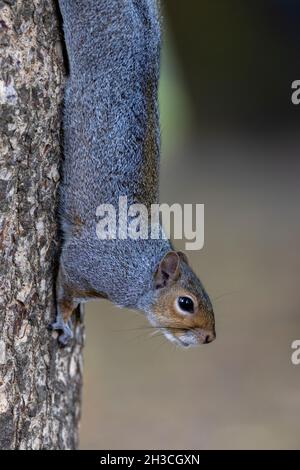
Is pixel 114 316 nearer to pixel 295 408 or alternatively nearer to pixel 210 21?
pixel 295 408

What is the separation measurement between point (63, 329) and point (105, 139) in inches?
21.0

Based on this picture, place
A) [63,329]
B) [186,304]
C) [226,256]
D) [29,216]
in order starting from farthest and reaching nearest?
1. [226,256]
2. [186,304]
3. [63,329]
4. [29,216]

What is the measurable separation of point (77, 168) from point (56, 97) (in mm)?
199

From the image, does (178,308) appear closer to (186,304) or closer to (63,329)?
(186,304)

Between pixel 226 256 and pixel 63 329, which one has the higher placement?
pixel 226 256

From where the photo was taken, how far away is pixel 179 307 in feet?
7.66

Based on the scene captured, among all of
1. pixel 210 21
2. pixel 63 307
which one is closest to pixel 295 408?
pixel 63 307

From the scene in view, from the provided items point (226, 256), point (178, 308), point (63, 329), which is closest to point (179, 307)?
point (178, 308)

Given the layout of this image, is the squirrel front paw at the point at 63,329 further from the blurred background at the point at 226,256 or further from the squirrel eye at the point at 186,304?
the blurred background at the point at 226,256

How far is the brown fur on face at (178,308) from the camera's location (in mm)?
2314

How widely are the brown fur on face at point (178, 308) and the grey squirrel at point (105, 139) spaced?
0.01m

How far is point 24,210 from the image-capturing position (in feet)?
6.50

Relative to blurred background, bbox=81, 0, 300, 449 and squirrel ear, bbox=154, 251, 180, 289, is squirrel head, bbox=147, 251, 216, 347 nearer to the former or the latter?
squirrel ear, bbox=154, 251, 180, 289

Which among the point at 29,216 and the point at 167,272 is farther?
the point at 167,272
